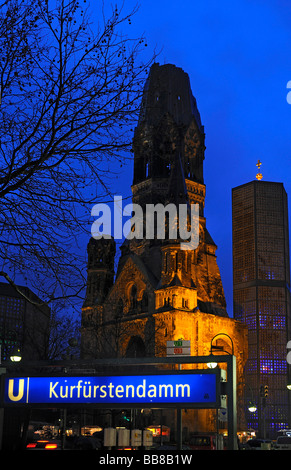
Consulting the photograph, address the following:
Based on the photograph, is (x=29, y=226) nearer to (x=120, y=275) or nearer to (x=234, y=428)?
(x=234, y=428)

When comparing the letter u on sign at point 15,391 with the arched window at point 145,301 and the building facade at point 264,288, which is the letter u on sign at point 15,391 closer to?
the arched window at point 145,301

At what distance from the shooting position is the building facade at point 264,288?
12100 centimetres

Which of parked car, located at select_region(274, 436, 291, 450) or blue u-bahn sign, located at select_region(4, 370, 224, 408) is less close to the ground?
blue u-bahn sign, located at select_region(4, 370, 224, 408)

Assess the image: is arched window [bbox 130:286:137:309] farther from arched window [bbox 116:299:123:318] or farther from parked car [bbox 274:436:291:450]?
parked car [bbox 274:436:291:450]

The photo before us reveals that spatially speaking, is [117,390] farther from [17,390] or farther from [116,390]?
[17,390]

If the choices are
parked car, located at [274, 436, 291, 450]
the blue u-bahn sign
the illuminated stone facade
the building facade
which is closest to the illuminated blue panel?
the blue u-bahn sign

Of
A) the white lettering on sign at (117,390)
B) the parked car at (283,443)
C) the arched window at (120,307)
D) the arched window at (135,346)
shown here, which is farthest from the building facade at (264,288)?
the white lettering on sign at (117,390)

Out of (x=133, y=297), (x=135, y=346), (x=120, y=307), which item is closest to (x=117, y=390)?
(x=135, y=346)

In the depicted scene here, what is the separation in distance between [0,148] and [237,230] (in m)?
129

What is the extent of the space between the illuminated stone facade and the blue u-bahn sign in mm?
51319

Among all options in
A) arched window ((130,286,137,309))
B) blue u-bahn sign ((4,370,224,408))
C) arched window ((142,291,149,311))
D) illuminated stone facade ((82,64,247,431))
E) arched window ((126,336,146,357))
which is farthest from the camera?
arched window ((130,286,137,309))

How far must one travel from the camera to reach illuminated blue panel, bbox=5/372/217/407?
8859 mm

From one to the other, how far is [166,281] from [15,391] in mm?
63253
